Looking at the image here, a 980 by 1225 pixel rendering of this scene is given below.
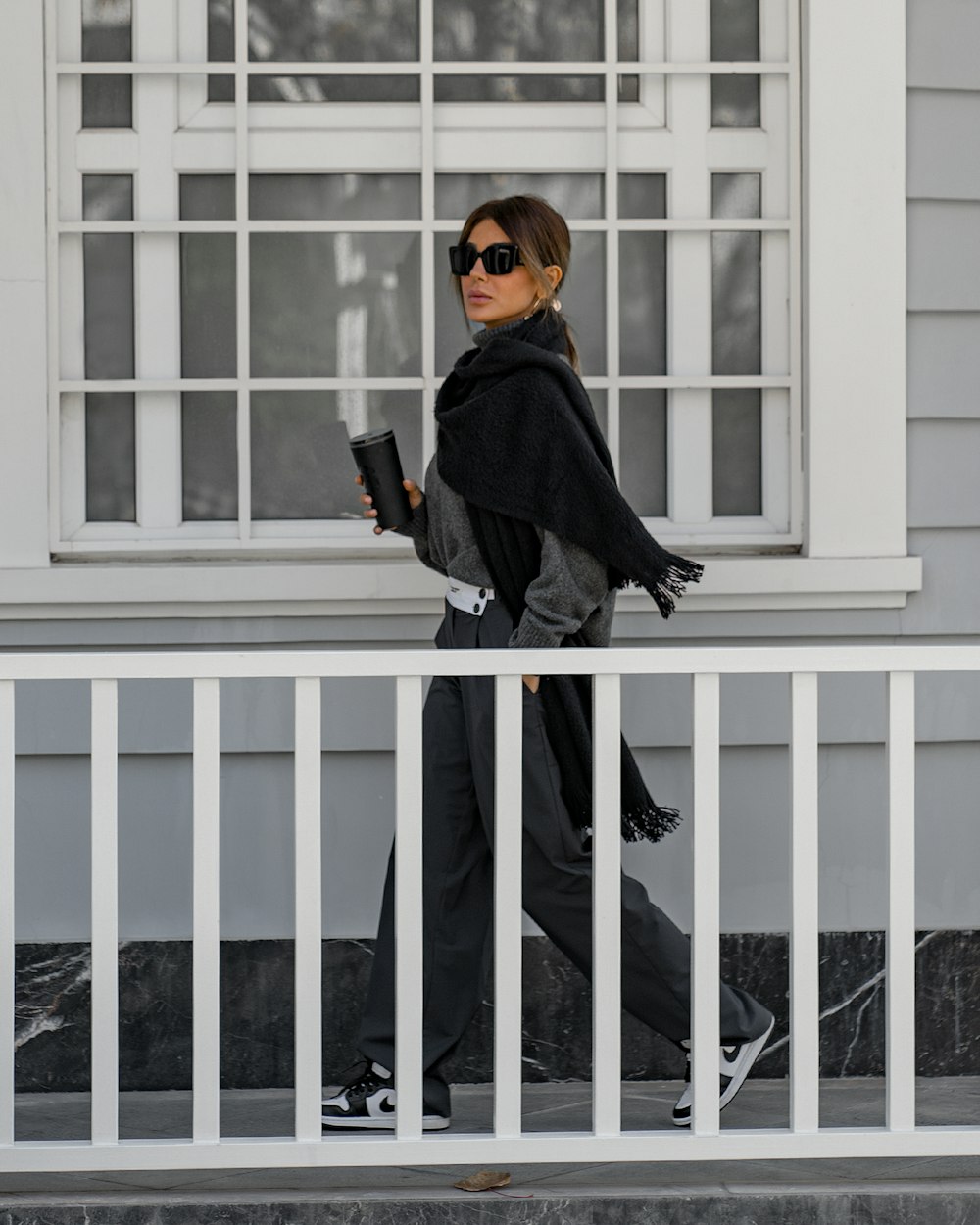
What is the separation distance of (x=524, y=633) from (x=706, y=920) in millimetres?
572

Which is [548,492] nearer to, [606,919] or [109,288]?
[606,919]

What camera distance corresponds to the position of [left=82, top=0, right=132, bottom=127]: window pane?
3434mm

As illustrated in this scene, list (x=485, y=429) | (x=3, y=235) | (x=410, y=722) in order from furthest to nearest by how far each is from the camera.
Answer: (x=3, y=235) → (x=485, y=429) → (x=410, y=722)

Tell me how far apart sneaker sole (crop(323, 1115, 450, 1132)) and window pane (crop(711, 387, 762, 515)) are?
1450 millimetres

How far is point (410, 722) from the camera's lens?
2.49 m

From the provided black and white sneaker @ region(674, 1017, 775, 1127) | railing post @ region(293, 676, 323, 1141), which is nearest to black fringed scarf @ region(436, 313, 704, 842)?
black and white sneaker @ region(674, 1017, 775, 1127)

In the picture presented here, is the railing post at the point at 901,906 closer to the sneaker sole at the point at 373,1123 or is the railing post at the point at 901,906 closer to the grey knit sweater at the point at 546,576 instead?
the grey knit sweater at the point at 546,576

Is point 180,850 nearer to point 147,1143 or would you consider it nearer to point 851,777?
point 147,1143

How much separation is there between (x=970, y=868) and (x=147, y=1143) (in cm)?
191

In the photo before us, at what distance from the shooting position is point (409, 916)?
8.18 ft

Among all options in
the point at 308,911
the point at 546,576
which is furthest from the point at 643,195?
the point at 308,911

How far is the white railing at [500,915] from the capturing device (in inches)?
96.7

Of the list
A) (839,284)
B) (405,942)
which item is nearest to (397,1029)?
(405,942)

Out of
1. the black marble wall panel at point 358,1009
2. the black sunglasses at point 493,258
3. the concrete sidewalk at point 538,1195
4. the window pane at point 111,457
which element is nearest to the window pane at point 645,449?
the black sunglasses at point 493,258
